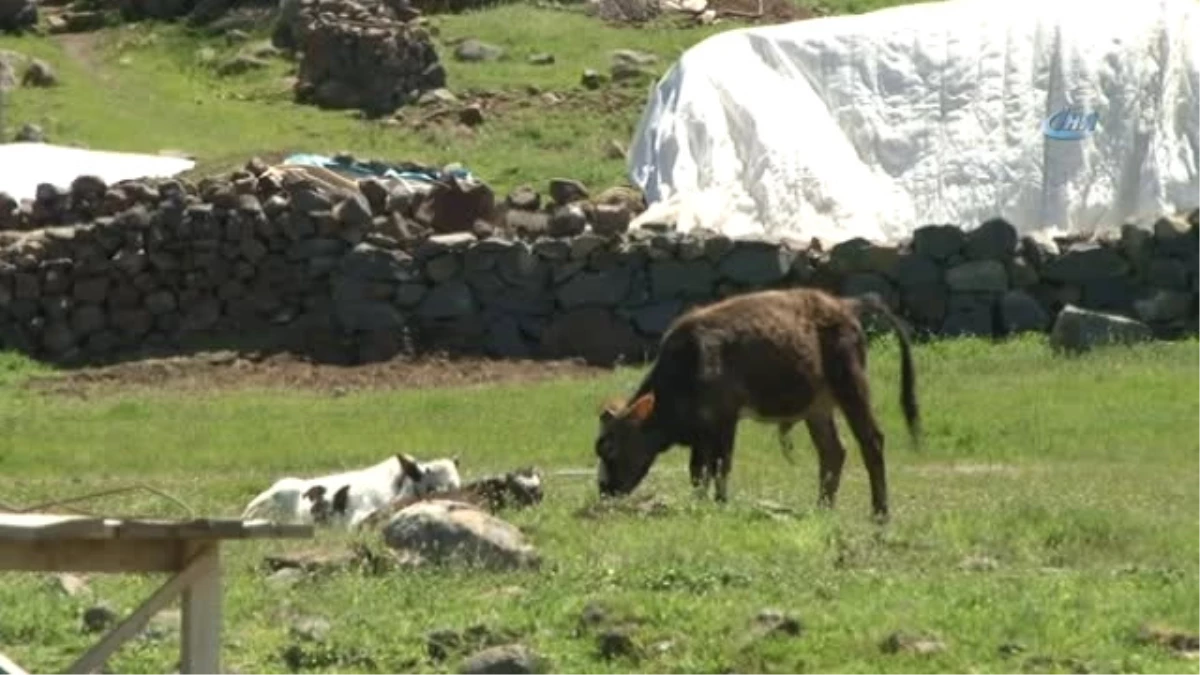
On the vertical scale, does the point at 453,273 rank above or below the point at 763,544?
below

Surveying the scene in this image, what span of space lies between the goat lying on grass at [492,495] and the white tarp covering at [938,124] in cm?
1434

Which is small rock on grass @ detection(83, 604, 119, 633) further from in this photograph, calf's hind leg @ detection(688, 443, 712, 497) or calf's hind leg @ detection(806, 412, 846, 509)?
calf's hind leg @ detection(806, 412, 846, 509)

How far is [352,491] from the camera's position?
20438 millimetres

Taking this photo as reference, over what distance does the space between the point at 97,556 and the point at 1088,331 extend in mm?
20401

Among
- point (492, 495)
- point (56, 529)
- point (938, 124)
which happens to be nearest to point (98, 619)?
point (492, 495)

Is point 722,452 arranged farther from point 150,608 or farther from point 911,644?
point 150,608

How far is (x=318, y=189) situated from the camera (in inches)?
1323

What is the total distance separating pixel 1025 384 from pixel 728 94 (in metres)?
9.03

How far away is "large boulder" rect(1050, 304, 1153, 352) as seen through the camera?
30578 millimetres

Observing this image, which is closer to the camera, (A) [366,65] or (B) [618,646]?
(B) [618,646]

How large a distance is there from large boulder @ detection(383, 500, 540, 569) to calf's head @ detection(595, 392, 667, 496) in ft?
13.0

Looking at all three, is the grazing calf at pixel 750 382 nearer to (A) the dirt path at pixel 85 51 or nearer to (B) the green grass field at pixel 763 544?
(B) the green grass field at pixel 763 544

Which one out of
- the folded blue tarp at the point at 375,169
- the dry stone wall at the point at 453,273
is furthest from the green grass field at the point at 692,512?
the folded blue tarp at the point at 375,169

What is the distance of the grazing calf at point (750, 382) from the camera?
2059 centimetres
